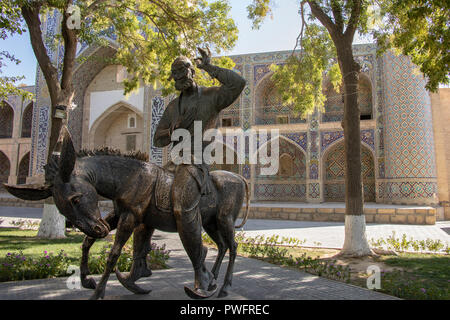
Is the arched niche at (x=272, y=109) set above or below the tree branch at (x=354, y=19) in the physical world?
above

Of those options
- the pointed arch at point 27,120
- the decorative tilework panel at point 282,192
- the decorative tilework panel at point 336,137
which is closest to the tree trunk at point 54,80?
the decorative tilework panel at point 282,192

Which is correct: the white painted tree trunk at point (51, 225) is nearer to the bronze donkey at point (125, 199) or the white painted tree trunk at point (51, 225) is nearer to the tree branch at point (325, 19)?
the bronze donkey at point (125, 199)

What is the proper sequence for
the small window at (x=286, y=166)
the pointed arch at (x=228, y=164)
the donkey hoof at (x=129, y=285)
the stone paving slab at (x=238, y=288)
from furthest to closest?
the small window at (x=286, y=166)
the pointed arch at (x=228, y=164)
the stone paving slab at (x=238, y=288)
the donkey hoof at (x=129, y=285)

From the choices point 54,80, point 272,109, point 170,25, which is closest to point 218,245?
point 54,80

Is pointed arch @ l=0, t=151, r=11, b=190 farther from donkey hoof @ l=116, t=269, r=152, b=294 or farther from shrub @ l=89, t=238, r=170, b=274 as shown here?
donkey hoof @ l=116, t=269, r=152, b=294

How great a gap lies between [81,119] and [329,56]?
612 inches

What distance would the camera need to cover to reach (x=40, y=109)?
18.2 meters

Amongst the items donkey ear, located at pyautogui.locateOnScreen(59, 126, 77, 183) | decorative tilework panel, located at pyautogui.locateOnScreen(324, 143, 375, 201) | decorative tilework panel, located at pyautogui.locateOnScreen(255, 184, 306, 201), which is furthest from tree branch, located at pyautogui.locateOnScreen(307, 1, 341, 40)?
decorative tilework panel, located at pyautogui.locateOnScreen(255, 184, 306, 201)

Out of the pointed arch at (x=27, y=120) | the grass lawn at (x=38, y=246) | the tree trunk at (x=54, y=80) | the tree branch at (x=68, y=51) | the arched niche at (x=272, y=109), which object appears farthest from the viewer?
the pointed arch at (x=27, y=120)

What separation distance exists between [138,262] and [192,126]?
48.6 inches

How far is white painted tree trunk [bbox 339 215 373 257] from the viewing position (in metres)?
5.93

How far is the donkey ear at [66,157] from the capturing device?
206cm
